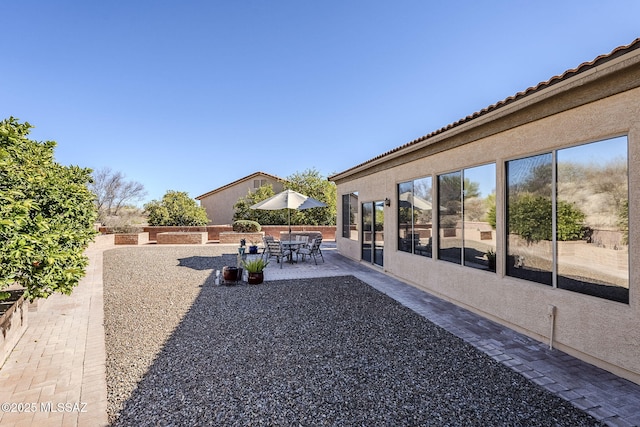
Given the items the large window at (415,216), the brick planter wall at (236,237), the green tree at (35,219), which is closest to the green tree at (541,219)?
the large window at (415,216)

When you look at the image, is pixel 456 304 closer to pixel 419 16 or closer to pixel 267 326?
pixel 267 326

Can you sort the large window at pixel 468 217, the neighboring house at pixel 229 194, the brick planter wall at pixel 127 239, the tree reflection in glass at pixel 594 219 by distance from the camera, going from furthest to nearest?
the neighboring house at pixel 229 194
the brick planter wall at pixel 127 239
the large window at pixel 468 217
the tree reflection in glass at pixel 594 219

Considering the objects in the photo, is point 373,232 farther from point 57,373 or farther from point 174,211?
point 174,211

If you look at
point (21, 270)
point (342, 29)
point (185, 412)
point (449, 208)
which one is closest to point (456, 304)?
point (449, 208)

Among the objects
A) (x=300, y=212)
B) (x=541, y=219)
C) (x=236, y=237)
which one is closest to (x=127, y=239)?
(x=236, y=237)

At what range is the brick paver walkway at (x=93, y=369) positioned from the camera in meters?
2.86

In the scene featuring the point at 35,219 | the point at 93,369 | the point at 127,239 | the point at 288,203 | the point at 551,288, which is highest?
the point at 288,203

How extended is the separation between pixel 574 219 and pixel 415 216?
12.8ft

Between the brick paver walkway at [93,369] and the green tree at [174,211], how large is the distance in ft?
54.5

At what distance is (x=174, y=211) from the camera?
2239 centimetres

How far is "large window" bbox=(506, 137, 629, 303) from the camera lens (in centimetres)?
370

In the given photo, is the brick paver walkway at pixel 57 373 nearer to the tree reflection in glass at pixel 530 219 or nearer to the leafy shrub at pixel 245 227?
the tree reflection in glass at pixel 530 219

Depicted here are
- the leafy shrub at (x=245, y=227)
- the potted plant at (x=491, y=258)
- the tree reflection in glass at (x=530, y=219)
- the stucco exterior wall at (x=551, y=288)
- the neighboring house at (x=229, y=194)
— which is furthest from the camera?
the neighboring house at (x=229, y=194)

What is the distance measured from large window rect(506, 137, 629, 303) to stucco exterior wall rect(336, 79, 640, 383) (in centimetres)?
15
